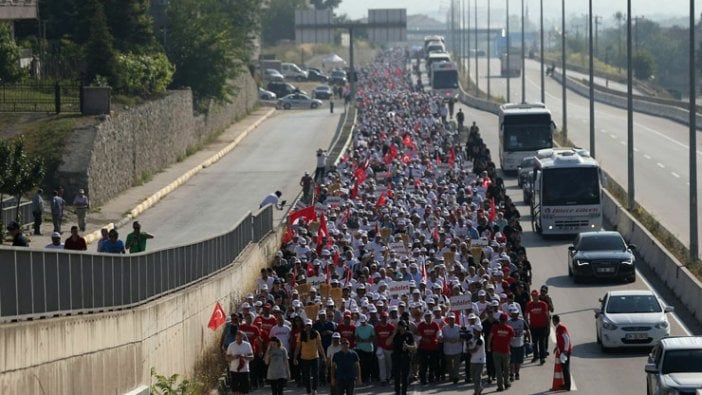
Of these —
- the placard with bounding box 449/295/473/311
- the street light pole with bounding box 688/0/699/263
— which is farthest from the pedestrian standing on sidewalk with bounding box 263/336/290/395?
the street light pole with bounding box 688/0/699/263

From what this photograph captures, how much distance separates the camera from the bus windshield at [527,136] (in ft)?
197

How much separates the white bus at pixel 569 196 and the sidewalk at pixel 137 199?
35.1 ft

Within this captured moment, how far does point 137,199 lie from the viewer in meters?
54.0

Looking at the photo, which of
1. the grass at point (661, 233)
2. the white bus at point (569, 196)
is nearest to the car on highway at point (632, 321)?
the grass at point (661, 233)

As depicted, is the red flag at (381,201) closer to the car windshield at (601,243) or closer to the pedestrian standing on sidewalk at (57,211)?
the car windshield at (601,243)

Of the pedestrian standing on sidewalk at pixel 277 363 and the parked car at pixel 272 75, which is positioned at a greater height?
the parked car at pixel 272 75

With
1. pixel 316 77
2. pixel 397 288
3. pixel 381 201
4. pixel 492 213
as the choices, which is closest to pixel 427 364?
pixel 397 288

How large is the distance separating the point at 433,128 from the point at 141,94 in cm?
1099

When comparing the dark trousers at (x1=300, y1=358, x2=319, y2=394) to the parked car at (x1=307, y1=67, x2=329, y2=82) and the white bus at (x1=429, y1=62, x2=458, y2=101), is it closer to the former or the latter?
the white bus at (x1=429, y1=62, x2=458, y2=101)

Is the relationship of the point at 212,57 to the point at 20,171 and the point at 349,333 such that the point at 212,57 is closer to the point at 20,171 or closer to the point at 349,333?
the point at 20,171

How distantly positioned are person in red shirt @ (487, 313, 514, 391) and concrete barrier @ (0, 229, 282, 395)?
14.9ft

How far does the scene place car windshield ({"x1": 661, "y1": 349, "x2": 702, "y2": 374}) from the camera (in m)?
21.4

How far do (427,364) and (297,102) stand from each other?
81.7 meters

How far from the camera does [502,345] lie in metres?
25.6
